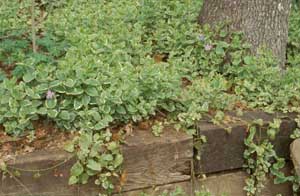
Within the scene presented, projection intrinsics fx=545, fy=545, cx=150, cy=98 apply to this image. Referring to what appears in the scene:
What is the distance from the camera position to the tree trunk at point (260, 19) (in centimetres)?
377

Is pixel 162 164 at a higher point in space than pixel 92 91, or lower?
lower

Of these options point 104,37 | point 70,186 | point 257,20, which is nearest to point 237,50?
point 257,20

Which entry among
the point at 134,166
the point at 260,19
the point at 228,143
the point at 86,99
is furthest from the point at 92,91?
the point at 260,19

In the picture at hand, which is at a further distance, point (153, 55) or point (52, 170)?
point (153, 55)

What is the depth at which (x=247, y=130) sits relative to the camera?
10.5ft

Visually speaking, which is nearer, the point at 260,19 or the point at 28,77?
the point at 28,77

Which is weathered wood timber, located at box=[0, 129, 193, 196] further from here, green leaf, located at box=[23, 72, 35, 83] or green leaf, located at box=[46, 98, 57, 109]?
green leaf, located at box=[23, 72, 35, 83]

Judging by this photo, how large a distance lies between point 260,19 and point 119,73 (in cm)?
123

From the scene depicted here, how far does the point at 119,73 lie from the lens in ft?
10.2

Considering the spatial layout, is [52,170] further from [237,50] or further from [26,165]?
[237,50]

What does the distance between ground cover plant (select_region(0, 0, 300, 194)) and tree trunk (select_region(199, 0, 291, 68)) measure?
86 mm

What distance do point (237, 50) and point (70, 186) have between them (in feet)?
Result: 5.12

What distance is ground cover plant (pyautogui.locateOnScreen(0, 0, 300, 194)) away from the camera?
287 centimetres

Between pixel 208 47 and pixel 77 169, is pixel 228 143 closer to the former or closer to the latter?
pixel 208 47
